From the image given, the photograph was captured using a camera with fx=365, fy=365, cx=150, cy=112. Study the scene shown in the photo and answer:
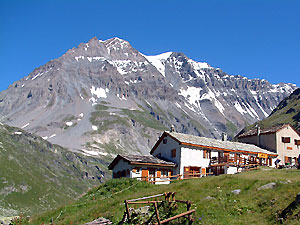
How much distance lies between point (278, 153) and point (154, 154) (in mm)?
23193

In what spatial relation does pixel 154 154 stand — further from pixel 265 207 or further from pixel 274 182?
pixel 265 207

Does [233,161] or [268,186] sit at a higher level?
[233,161]

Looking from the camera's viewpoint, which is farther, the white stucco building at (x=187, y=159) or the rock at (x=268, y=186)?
the white stucco building at (x=187, y=159)

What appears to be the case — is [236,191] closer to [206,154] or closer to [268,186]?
[268,186]

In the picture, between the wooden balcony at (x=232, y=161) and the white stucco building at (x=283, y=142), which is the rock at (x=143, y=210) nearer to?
the wooden balcony at (x=232, y=161)

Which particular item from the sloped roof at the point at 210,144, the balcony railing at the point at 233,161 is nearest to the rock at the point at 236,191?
the sloped roof at the point at 210,144

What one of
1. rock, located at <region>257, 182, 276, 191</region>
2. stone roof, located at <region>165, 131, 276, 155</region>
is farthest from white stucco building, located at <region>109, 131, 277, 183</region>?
rock, located at <region>257, 182, 276, 191</region>

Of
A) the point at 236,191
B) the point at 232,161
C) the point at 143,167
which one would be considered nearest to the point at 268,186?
the point at 236,191

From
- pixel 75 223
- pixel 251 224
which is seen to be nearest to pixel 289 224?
pixel 251 224

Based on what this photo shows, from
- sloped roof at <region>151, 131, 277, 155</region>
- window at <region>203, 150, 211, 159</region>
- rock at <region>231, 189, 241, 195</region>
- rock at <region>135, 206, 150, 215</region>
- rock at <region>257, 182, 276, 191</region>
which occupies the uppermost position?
sloped roof at <region>151, 131, 277, 155</region>

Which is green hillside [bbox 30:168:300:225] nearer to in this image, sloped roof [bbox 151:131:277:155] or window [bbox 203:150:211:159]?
sloped roof [bbox 151:131:277:155]

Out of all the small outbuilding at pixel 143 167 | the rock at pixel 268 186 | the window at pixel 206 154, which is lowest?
A: the rock at pixel 268 186

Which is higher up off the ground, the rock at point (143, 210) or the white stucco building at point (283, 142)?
the white stucco building at point (283, 142)

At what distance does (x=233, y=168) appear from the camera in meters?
57.2
